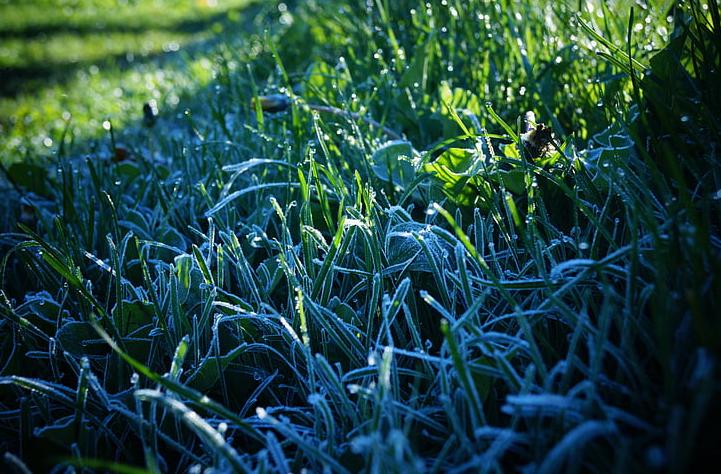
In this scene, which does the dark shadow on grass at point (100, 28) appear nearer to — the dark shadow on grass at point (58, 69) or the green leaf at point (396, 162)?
the dark shadow on grass at point (58, 69)

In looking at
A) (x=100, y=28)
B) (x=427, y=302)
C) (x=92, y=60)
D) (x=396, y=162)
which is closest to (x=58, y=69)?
(x=92, y=60)

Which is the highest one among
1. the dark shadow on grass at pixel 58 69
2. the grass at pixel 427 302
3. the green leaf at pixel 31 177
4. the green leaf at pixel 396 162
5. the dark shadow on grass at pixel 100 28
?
the dark shadow on grass at pixel 100 28

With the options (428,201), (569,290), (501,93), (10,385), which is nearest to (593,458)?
(569,290)

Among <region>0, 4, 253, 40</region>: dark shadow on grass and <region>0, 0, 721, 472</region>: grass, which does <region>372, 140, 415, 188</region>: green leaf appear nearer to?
<region>0, 0, 721, 472</region>: grass

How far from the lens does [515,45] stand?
1517mm

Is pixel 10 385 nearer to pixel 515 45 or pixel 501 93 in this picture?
pixel 501 93

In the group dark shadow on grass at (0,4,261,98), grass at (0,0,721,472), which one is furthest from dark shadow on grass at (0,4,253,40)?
grass at (0,0,721,472)

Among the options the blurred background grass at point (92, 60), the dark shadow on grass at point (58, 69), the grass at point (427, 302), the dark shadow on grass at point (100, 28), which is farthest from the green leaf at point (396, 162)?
the dark shadow on grass at point (100, 28)

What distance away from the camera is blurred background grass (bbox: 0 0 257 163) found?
2.99 m

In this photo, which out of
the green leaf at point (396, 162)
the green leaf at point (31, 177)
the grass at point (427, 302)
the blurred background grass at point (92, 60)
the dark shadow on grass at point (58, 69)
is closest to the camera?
the grass at point (427, 302)

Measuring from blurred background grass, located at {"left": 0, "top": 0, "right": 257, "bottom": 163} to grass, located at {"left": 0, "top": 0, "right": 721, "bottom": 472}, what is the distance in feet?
3.20

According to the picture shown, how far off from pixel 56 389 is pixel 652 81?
1.09 metres

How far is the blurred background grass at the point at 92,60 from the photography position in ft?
9.80

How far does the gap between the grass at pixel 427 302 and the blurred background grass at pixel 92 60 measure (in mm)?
Result: 974
